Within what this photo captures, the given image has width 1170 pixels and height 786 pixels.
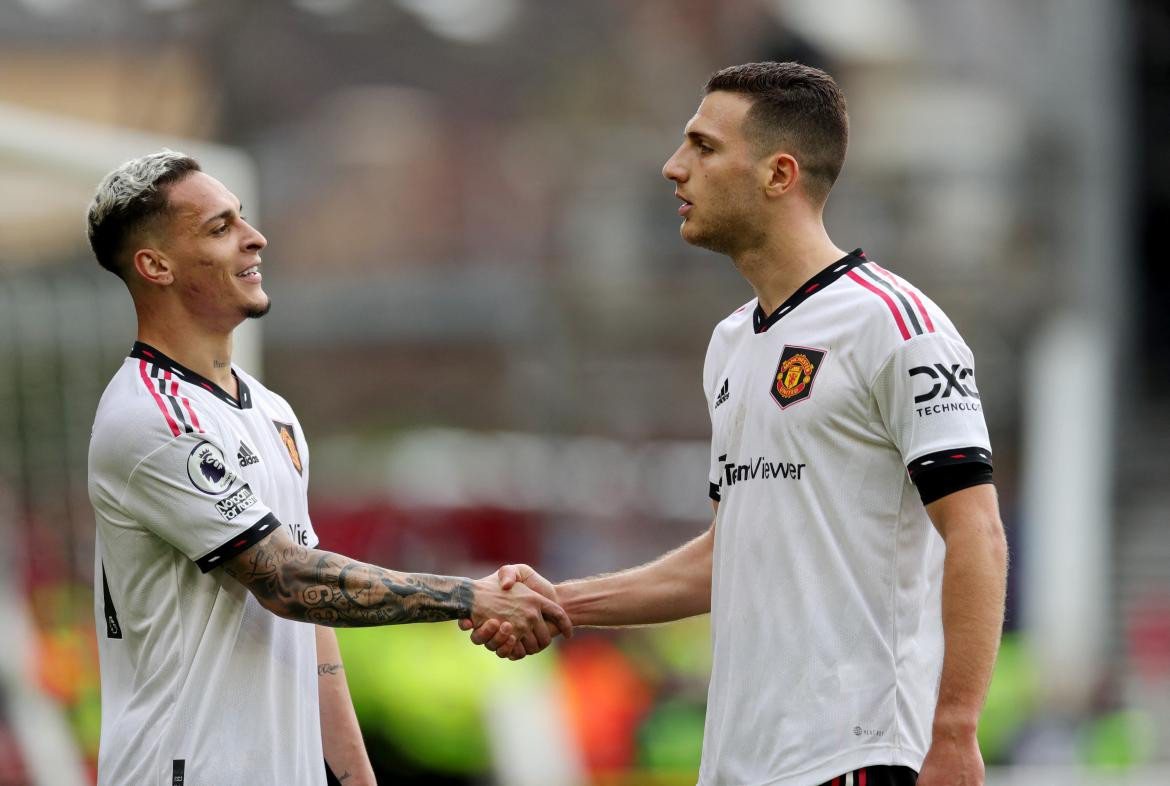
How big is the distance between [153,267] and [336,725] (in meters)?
1.26

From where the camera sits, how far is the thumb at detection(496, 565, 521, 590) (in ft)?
14.9

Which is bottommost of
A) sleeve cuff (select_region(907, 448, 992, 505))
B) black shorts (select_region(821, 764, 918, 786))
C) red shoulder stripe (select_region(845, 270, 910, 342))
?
black shorts (select_region(821, 764, 918, 786))

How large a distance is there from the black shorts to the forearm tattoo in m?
1.05

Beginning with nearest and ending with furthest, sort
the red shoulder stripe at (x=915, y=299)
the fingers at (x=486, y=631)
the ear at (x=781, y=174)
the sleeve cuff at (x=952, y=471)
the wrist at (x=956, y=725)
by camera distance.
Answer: the wrist at (x=956, y=725) → the sleeve cuff at (x=952, y=471) → the red shoulder stripe at (x=915, y=299) → the ear at (x=781, y=174) → the fingers at (x=486, y=631)

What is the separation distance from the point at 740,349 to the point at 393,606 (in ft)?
3.43

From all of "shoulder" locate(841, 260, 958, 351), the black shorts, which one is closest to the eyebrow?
"shoulder" locate(841, 260, 958, 351)

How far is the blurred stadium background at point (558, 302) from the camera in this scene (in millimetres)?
10562

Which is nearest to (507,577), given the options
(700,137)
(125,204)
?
(700,137)

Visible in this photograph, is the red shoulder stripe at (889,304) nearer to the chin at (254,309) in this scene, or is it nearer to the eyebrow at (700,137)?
the eyebrow at (700,137)

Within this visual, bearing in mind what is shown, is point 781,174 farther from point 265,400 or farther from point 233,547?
point 233,547

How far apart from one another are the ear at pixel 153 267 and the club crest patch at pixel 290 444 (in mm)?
451

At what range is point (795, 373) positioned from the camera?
3977 millimetres

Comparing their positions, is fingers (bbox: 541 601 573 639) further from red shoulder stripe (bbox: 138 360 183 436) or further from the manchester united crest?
red shoulder stripe (bbox: 138 360 183 436)

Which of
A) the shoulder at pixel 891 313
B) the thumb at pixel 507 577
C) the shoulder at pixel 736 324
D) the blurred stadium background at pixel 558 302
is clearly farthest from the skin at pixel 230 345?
the blurred stadium background at pixel 558 302
